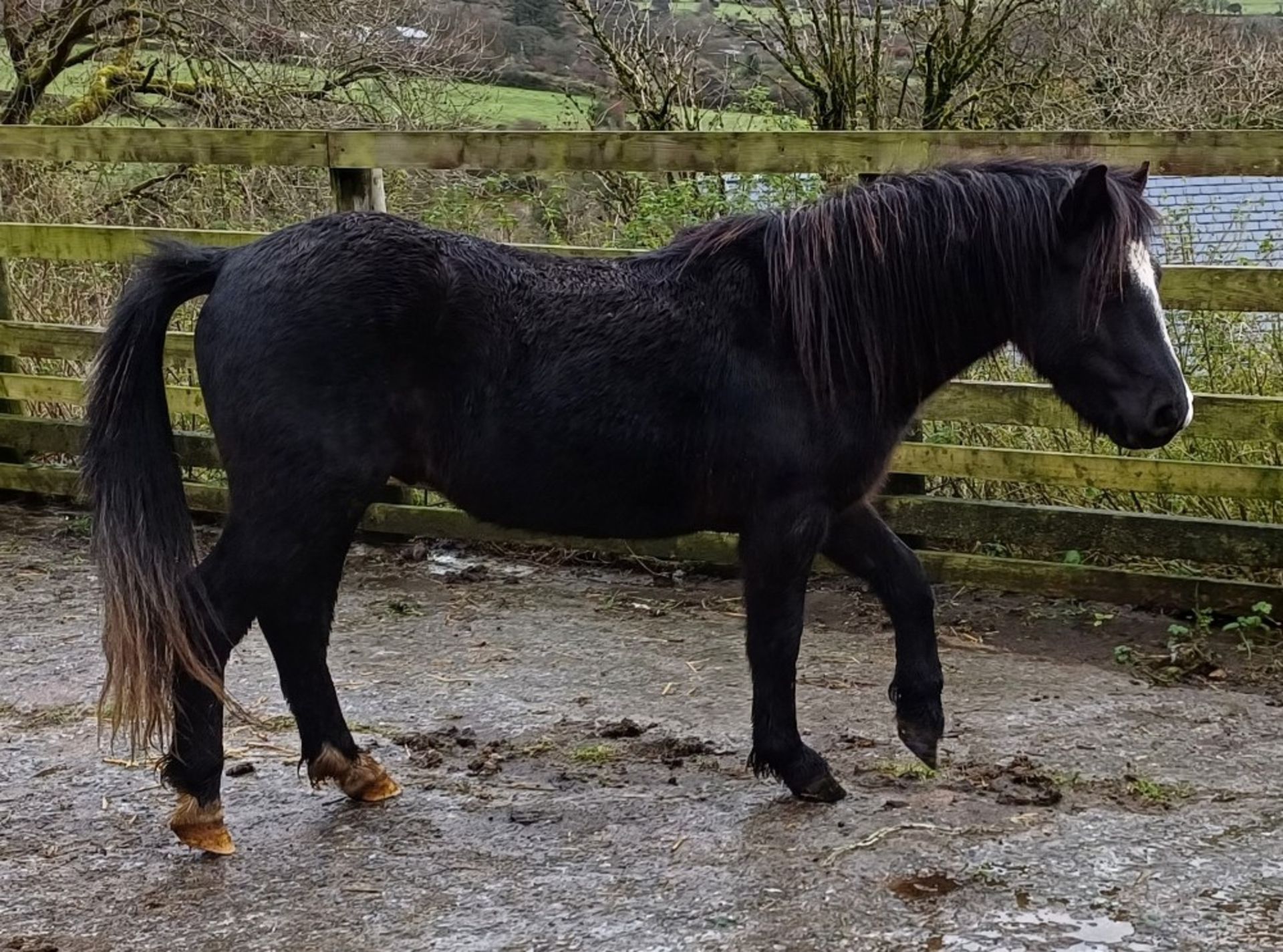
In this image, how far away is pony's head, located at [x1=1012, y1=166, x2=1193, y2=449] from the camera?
321 centimetres

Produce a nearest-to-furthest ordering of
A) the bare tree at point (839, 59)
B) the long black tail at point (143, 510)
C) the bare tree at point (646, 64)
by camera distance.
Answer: the long black tail at point (143, 510) → the bare tree at point (839, 59) → the bare tree at point (646, 64)

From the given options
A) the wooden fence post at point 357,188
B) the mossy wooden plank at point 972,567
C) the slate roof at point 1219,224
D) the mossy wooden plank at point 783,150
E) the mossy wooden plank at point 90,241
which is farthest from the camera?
the mossy wooden plank at point 90,241

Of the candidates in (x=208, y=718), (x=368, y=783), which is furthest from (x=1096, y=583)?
(x=208, y=718)

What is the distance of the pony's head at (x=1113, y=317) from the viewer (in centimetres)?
321

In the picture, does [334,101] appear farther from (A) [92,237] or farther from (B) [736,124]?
(A) [92,237]

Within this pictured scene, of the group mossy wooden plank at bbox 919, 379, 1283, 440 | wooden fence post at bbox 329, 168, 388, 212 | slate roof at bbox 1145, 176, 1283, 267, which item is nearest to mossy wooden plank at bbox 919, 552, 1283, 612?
mossy wooden plank at bbox 919, 379, 1283, 440

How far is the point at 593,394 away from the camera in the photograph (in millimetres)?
3389

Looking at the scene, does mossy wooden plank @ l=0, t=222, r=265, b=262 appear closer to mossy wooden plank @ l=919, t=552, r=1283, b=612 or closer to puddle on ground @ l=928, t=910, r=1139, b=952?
mossy wooden plank @ l=919, t=552, r=1283, b=612

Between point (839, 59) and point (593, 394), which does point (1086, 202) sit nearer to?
point (593, 394)

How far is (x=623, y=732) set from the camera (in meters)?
4.03

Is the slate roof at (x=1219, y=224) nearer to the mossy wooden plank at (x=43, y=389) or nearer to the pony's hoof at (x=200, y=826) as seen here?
the pony's hoof at (x=200, y=826)

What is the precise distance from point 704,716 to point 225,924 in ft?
5.51

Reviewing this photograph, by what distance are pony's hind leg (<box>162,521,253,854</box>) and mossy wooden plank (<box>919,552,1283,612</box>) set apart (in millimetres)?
2934

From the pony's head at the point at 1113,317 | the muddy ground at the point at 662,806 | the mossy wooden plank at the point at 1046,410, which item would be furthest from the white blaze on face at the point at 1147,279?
the muddy ground at the point at 662,806
